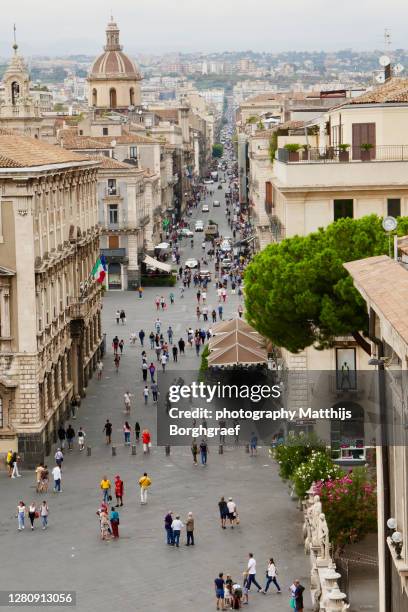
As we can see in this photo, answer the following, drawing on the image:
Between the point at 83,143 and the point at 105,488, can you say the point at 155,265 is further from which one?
the point at 105,488

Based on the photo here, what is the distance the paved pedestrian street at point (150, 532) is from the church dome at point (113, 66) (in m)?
102

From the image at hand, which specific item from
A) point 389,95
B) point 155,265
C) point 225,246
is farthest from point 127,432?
point 225,246

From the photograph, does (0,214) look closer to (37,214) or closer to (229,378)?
(37,214)

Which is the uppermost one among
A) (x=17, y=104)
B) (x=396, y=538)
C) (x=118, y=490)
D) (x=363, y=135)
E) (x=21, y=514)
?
(x=363, y=135)

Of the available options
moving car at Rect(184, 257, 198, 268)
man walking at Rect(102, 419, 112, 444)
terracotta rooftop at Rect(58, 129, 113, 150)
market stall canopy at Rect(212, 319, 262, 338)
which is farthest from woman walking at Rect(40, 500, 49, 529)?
moving car at Rect(184, 257, 198, 268)

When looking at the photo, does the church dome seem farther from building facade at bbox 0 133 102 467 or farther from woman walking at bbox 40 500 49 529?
woman walking at bbox 40 500 49 529

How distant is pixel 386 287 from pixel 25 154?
101ft

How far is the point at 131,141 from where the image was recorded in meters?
118

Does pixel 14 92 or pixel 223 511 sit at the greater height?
pixel 14 92

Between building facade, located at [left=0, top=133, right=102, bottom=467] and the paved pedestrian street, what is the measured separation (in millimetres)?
1452

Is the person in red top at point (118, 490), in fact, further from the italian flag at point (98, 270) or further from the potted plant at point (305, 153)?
the italian flag at point (98, 270)

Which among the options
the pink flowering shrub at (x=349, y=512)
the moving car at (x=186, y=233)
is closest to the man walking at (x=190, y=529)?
the pink flowering shrub at (x=349, y=512)

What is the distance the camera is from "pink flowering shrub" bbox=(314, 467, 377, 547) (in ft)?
111

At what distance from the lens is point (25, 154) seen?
168ft
